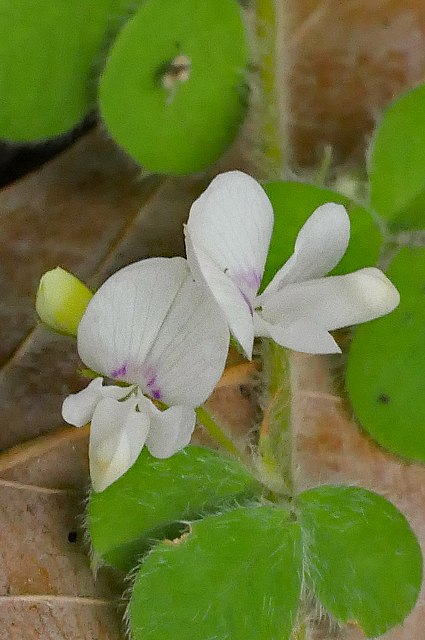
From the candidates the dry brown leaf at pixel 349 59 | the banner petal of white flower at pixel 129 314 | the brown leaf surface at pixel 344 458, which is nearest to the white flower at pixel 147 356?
the banner petal of white flower at pixel 129 314

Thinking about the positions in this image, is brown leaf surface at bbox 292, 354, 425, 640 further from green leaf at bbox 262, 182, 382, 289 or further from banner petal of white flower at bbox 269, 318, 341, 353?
banner petal of white flower at bbox 269, 318, 341, 353

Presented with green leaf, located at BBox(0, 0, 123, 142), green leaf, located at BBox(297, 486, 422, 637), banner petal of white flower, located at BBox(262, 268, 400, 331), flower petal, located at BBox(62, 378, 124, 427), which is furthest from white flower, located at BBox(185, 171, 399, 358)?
green leaf, located at BBox(0, 0, 123, 142)

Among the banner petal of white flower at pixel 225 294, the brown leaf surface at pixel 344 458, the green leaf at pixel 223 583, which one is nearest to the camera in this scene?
the banner petal of white flower at pixel 225 294

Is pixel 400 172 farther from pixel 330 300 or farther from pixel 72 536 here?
pixel 72 536

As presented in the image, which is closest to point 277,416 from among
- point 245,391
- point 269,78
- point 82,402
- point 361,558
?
point 245,391

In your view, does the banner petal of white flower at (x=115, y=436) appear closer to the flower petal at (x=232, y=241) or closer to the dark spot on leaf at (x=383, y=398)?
the flower petal at (x=232, y=241)
